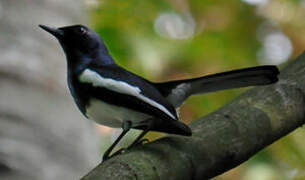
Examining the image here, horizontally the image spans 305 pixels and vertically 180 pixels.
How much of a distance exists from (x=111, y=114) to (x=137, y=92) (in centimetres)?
15

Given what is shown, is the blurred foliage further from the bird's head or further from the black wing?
the black wing

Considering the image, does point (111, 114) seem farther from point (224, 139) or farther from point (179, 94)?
point (224, 139)

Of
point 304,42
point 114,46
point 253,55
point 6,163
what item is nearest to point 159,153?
point 6,163

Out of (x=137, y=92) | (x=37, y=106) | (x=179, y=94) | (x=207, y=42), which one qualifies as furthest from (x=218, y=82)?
(x=207, y=42)

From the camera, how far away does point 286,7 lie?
217 inches

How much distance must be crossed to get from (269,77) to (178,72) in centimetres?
280

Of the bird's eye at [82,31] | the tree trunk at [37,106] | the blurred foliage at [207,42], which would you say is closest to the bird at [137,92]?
the tree trunk at [37,106]

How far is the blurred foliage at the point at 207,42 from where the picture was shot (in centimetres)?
424

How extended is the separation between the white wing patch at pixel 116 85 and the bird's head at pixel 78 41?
0.34m

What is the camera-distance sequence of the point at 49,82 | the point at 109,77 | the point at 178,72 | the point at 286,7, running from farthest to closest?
1. the point at 286,7
2. the point at 178,72
3. the point at 49,82
4. the point at 109,77

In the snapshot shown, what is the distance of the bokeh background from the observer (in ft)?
8.15

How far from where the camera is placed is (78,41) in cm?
289

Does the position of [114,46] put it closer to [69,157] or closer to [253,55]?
[253,55]

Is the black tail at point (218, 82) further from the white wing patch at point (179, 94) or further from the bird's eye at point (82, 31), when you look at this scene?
the bird's eye at point (82, 31)
